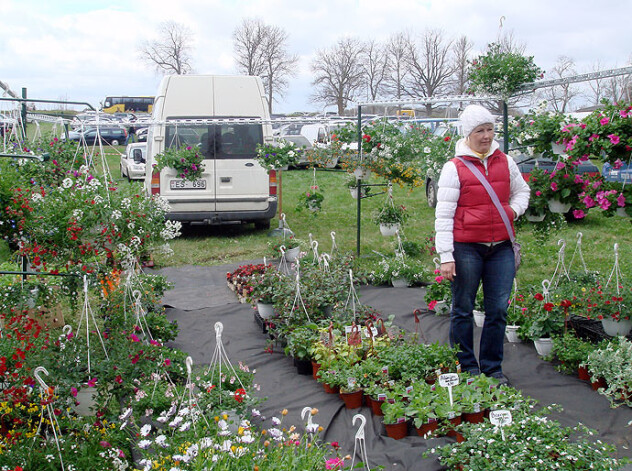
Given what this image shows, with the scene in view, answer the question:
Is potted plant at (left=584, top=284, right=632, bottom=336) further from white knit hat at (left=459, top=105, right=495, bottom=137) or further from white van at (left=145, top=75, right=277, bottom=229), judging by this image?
white van at (left=145, top=75, right=277, bottom=229)

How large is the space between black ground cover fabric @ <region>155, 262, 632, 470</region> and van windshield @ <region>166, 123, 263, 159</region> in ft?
10.3

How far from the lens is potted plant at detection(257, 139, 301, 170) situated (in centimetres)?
858

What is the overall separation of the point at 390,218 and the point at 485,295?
4162 mm

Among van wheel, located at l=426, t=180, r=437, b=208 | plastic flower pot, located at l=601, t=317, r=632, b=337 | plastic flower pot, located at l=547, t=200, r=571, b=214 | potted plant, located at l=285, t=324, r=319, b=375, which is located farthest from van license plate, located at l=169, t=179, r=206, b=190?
plastic flower pot, located at l=601, t=317, r=632, b=337

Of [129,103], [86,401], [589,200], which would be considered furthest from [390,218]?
[129,103]

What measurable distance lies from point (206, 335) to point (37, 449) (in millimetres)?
2561

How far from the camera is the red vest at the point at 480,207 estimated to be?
3635mm

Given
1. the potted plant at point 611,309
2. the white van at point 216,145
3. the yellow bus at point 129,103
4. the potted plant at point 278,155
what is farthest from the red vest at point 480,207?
the yellow bus at point 129,103

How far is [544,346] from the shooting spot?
14.6 ft

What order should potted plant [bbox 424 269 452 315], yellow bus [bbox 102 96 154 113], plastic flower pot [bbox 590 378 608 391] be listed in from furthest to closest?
yellow bus [bbox 102 96 154 113] < potted plant [bbox 424 269 452 315] < plastic flower pot [bbox 590 378 608 391]

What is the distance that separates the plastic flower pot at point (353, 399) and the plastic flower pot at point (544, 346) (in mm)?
1584

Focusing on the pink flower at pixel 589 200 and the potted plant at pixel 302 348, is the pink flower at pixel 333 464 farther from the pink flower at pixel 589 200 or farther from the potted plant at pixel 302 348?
the pink flower at pixel 589 200

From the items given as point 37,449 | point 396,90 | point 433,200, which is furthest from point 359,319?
point 396,90

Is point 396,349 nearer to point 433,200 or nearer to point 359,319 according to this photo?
point 359,319
